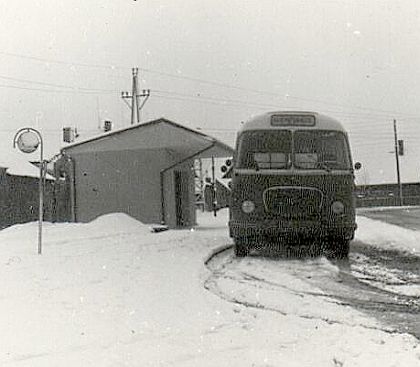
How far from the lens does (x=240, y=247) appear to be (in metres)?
10.7

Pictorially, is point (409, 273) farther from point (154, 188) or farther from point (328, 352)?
point (154, 188)

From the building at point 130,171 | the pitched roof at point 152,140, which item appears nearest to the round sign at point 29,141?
the pitched roof at point 152,140

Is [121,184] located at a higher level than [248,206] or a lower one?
higher

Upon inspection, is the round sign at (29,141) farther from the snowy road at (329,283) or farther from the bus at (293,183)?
the snowy road at (329,283)

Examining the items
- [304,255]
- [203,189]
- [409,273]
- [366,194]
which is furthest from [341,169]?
[366,194]

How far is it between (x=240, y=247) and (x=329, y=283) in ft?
10.1

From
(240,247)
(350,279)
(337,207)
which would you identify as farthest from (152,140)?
(350,279)

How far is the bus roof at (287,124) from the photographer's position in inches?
436

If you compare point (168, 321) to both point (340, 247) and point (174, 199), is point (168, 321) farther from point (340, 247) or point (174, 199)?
point (174, 199)

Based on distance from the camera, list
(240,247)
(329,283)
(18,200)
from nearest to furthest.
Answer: (329,283) → (240,247) → (18,200)

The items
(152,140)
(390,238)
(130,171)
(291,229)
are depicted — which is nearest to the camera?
(291,229)

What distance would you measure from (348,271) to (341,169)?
2.26 metres

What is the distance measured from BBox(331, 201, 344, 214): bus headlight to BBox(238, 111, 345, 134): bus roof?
1548 mm

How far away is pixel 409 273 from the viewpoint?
348 inches
